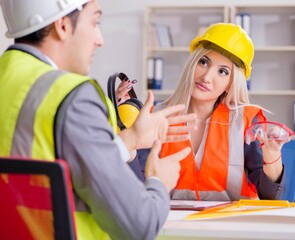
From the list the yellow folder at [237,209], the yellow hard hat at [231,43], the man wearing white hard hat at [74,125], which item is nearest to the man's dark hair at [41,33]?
the man wearing white hard hat at [74,125]

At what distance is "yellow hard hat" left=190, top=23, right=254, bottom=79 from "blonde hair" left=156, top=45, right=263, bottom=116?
0.10 feet

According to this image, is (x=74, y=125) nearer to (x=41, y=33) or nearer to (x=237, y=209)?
(x=41, y=33)

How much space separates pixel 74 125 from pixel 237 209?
3.19ft

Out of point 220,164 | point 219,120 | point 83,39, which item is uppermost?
point 83,39

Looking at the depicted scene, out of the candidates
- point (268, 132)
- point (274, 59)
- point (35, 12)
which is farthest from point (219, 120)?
point (274, 59)

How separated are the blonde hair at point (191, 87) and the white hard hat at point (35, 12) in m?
1.46

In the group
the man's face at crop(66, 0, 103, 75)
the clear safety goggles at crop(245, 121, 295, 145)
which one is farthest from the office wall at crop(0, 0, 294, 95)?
the man's face at crop(66, 0, 103, 75)

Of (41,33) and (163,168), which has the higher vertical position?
(41,33)

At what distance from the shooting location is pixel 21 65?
1.37 metres

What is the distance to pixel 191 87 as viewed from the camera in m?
2.87

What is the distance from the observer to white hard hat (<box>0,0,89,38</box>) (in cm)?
142

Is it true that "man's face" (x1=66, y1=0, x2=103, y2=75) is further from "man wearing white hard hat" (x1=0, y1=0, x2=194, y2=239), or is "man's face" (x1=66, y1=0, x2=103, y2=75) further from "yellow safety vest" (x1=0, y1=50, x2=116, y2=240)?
"yellow safety vest" (x1=0, y1=50, x2=116, y2=240)

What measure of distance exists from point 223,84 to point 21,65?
5.23 ft

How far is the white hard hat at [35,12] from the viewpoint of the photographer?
1.42 metres
